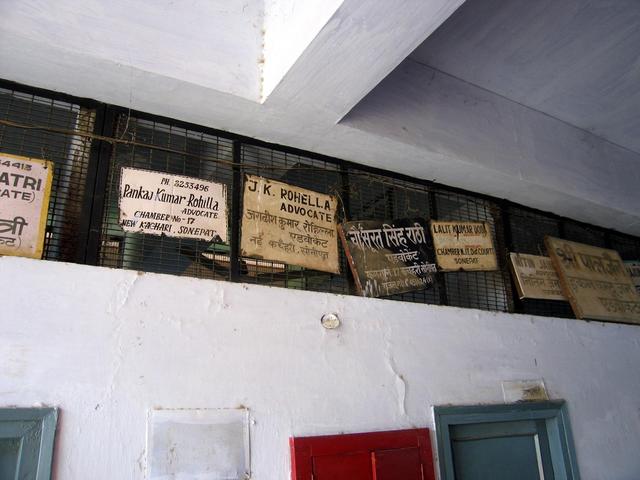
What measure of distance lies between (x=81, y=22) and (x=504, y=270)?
2647mm

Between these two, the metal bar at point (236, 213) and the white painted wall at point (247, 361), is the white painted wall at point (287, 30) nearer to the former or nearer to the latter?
the metal bar at point (236, 213)

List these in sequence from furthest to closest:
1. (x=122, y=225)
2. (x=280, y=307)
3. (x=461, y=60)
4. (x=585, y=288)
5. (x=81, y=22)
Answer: (x=585, y=288) → (x=461, y=60) → (x=280, y=307) → (x=122, y=225) → (x=81, y=22)

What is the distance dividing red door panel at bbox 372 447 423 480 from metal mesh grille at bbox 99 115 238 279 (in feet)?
3.46

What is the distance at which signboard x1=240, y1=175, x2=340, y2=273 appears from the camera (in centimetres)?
232

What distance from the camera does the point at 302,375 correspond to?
7.01ft

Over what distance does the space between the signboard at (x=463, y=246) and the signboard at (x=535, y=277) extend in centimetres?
22

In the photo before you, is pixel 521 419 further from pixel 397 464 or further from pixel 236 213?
pixel 236 213

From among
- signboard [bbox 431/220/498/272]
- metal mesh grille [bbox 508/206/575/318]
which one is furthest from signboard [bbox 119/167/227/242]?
→ metal mesh grille [bbox 508/206/575/318]

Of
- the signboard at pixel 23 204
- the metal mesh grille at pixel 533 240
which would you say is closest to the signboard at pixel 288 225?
the signboard at pixel 23 204

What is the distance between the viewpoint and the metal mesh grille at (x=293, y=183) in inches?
92.1

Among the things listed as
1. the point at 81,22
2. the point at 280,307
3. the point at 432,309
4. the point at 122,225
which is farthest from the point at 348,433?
the point at 81,22

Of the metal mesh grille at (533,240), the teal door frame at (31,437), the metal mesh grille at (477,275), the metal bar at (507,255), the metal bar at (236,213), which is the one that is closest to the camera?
the teal door frame at (31,437)

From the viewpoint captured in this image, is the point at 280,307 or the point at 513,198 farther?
the point at 513,198

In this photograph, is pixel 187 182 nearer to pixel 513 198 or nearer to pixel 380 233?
pixel 380 233
